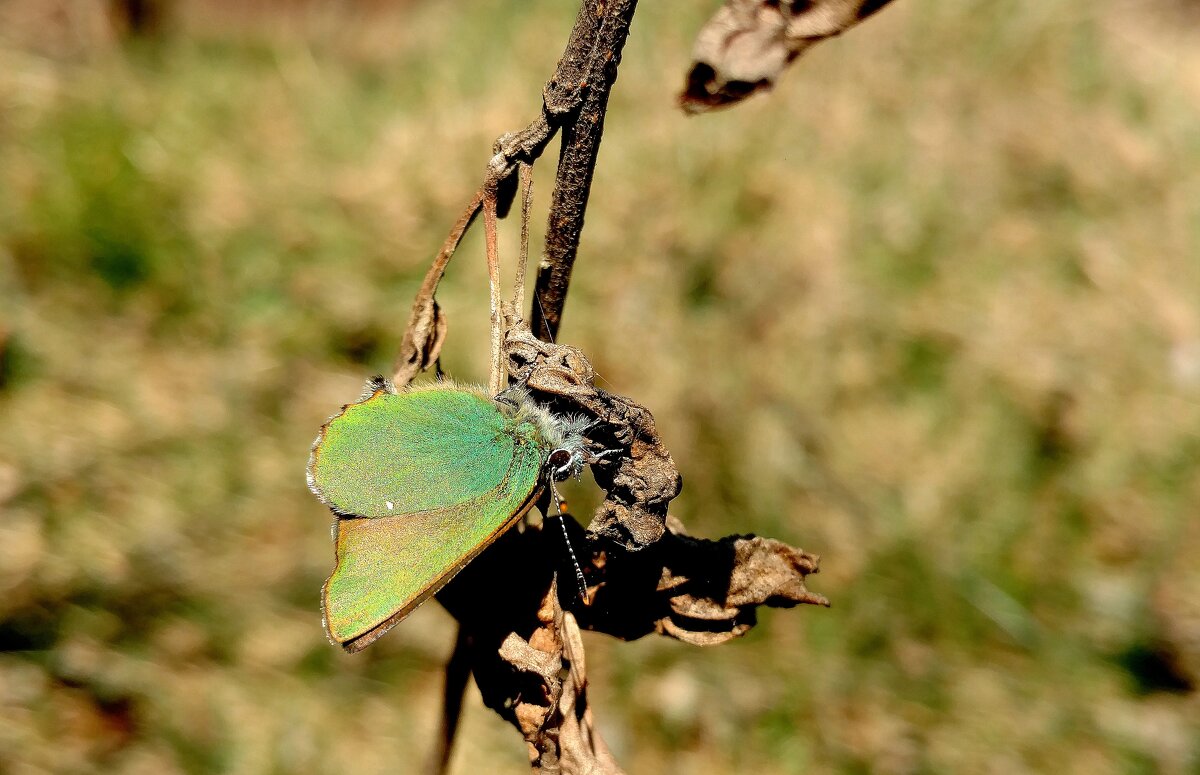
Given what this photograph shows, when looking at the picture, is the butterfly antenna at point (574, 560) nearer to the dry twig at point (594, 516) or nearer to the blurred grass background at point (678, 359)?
the dry twig at point (594, 516)

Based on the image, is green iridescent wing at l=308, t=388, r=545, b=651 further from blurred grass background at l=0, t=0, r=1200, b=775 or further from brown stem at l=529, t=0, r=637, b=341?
blurred grass background at l=0, t=0, r=1200, b=775

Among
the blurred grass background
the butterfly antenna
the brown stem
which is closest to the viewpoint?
the brown stem

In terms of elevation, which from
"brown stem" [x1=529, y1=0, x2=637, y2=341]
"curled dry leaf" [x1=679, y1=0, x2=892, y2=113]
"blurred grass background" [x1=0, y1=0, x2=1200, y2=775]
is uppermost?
"curled dry leaf" [x1=679, y1=0, x2=892, y2=113]

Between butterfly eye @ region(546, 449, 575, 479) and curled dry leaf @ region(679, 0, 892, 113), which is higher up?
curled dry leaf @ region(679, 0, 892, 113)

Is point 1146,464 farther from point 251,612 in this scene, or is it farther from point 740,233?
point 251,612

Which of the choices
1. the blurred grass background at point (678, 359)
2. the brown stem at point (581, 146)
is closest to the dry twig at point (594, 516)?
the brown stem at point (581, 146)

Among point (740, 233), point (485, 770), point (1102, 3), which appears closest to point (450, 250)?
point (485, 770)

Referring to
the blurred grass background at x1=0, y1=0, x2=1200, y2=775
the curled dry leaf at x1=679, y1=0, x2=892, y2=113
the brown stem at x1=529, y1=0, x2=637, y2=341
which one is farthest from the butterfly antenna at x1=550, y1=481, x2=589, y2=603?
the blurred grass background at x1=0, y1=0, x2=1200, y2=775
